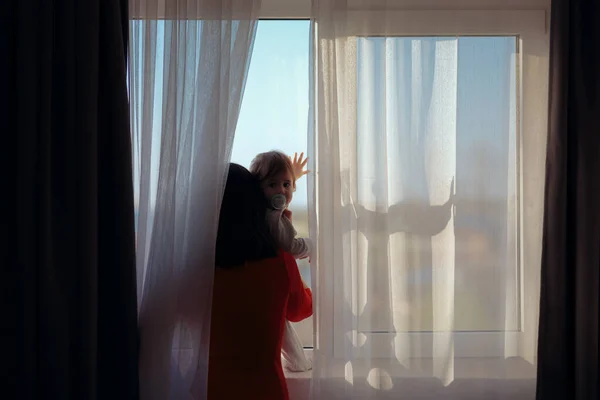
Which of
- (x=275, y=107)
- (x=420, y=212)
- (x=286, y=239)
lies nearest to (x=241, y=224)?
(x=286, y=239)

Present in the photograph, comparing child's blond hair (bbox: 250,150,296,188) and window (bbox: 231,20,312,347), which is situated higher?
window (bbox: 231,20,312,347)

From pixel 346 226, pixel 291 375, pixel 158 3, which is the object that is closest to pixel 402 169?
pixel 346 226

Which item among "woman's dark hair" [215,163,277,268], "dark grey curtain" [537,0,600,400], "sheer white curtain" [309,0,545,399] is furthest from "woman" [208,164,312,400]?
"dark grey curtain" [537,0,600,400]

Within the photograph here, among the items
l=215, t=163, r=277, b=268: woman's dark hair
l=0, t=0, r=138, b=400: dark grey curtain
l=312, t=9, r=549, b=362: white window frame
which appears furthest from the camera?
l=312, t=9, r=549, b=362: white window frame

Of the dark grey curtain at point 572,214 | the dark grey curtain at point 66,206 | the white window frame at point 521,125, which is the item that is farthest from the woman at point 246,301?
the dark grey curtain at point 572,214

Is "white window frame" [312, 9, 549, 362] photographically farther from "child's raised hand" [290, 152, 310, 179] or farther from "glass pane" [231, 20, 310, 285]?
"child's raised hand" [290, 152, 310, 179]

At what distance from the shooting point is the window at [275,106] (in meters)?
1.97

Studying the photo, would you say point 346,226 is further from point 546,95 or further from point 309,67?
point 546,95

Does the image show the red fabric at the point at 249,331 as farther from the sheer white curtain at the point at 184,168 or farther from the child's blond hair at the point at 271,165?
the child's blond hair at the point at 271,165

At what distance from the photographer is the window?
197 cm

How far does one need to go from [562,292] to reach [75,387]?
1477mm

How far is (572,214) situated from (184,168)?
1.20 m

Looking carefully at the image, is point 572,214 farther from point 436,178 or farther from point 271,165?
point 271,165

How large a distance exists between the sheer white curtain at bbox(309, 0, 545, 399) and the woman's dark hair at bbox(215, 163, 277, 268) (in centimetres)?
16
